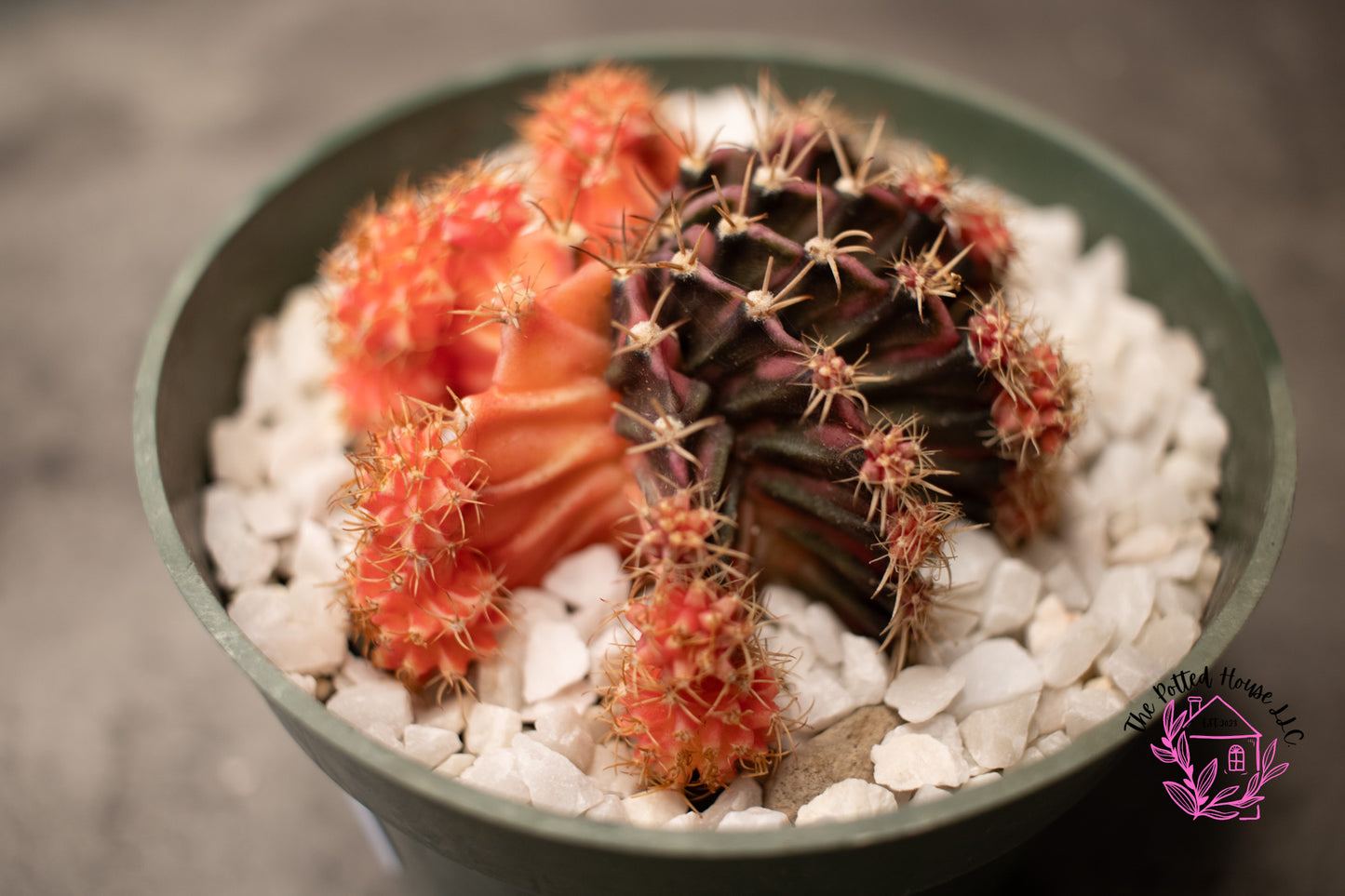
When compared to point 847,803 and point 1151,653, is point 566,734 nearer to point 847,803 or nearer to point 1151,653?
point 847,803

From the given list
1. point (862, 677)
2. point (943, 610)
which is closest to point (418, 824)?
point (862, 677)

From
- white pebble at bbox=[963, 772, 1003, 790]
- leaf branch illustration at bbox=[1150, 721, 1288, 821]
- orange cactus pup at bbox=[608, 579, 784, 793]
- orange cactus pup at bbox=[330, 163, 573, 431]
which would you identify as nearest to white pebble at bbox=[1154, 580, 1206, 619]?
leaf branch illustration at bbox=[1150, 721, 1288, 821]

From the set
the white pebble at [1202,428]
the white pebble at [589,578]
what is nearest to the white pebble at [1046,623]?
the white pebble at [1202,428]

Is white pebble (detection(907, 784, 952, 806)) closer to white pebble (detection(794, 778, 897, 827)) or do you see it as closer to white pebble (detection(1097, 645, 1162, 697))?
white pebble (detection(794, 778, 897, 827))

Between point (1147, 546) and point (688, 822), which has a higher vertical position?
point (1147, 546)

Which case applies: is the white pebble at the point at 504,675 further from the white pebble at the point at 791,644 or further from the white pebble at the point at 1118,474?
the white pebble at the point at 1118,474

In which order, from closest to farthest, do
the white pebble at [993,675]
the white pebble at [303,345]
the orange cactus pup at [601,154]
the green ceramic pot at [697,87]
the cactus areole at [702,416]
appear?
the green ceramic pot at [697,87], the cactus areole at [702,416], the white pebble at [993,675], the orange cactus pup at [601,154], the white pebble at [303,345]

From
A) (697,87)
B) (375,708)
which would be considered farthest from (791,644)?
(697,87)
